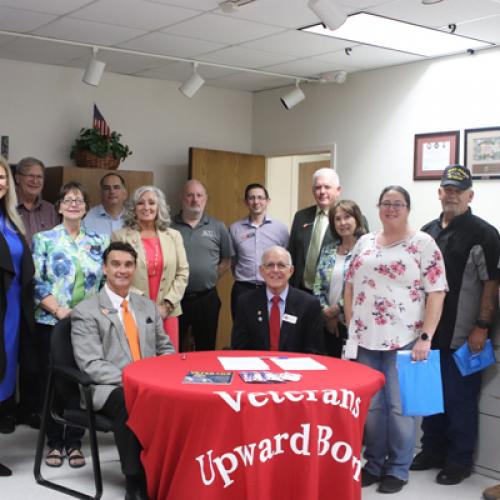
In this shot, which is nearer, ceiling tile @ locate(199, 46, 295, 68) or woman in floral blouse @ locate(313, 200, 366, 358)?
woman in floral blouse @ locate(313, 200, 366, 358)

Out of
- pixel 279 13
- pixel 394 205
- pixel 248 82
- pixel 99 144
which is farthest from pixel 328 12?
pixel 248 82

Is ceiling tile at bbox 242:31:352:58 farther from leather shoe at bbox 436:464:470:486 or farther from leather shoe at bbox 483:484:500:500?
leather shoe at bbox 483:484:500:500

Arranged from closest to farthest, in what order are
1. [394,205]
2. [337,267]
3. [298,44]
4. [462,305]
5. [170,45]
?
[394,205] → [462,305] → [337,267] → [298,44] → [170,45]

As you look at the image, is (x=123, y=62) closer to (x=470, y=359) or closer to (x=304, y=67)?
(x=304, y=67)

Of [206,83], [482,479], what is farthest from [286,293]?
[206,83]

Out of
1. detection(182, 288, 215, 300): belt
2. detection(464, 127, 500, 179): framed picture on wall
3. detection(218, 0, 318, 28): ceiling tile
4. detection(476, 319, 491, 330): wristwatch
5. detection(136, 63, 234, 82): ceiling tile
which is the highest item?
detection(218, 0, 318, 28): ceiling tile

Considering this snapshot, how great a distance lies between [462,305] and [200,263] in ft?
5.72

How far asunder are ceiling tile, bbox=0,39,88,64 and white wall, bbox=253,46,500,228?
6.99 feet

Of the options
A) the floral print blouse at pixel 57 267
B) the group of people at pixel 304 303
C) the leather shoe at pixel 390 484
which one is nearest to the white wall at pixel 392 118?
the group of people at pixel 304 303

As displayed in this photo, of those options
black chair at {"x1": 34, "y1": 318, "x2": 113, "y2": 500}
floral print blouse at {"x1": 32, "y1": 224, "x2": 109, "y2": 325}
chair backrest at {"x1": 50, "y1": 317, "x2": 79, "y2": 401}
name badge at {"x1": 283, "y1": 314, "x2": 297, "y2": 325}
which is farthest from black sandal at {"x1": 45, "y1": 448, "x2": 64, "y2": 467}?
name badge at {"x1": 283, "y1": 314, "x2": 297, "y2": 325}

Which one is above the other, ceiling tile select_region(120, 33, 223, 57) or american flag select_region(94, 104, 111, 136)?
ceiling tile select_region(120, 33, 223, 57)

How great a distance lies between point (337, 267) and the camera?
13.1ft

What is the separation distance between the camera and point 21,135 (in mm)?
5797

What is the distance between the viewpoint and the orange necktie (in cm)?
348
